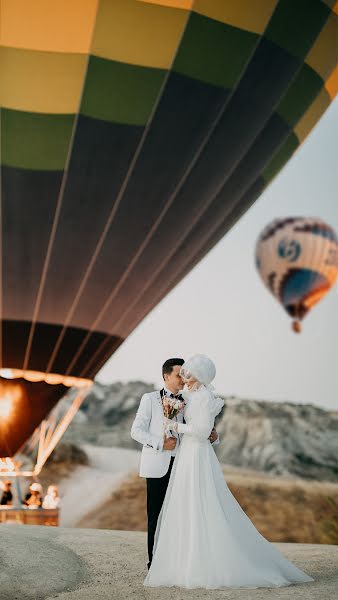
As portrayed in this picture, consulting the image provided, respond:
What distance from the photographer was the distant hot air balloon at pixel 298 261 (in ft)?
77.1

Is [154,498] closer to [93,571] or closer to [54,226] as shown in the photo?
[93,571]

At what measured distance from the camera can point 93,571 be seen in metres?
5.47

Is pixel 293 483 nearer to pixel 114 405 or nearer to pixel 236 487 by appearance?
pixel 236 487

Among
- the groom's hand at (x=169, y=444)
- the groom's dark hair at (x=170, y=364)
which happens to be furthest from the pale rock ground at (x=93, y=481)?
the groom's dark hair at (x=170, y=364)

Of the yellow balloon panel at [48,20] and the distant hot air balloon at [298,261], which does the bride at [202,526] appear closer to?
the yellow balloon panel at [48,20]

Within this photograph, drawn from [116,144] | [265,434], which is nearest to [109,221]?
[116,144]

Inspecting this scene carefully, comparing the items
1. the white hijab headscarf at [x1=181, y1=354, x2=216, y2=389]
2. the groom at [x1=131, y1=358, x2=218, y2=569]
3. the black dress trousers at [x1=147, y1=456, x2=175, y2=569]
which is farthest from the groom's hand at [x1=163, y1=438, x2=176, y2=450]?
the white hijab headscarf at [x1=181, y1=354, x2=216, y2=389]

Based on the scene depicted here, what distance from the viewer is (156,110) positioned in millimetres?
9367

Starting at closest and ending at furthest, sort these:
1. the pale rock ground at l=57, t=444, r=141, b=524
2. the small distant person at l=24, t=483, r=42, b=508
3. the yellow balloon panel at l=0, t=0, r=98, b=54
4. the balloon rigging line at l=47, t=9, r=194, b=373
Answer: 1. the yellow balloon panel at l=0, t=0, r=98, b=54
2. the balloon rigging line at l=47, t=9, r=194, b=373
3. the small distant person at l=24, t=483, r=42, b=508
4. the pale rock ground at l=57, t=444, r=141, b=524

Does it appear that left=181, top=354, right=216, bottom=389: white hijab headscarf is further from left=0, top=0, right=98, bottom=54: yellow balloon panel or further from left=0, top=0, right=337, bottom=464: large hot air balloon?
left=0, top=0, right=98, bottom=54: yellow balloon panel

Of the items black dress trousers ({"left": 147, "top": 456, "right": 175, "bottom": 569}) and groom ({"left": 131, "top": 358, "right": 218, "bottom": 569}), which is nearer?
groom ({"left": 131, "top": 358, "right": 218, "bottom": 569})

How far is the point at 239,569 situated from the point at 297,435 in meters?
28.6

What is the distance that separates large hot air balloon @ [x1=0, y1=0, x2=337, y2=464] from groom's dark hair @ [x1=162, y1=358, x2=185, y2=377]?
4.90m

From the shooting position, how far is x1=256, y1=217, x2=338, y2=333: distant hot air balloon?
23500mm
